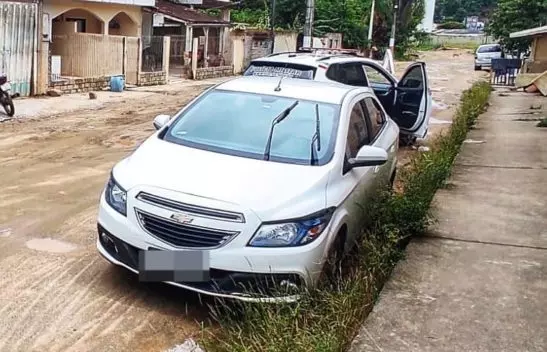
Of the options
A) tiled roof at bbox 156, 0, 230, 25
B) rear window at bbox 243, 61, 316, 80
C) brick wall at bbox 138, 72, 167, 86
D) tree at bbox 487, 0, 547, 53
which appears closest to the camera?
rear window at bbox 243, 61, 316, 80

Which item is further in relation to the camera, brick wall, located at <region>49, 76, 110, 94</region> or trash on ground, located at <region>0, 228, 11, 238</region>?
brick wall, located at <region>49, 76, 110, 94</region>

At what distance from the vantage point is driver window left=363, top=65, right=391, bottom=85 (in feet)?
37.2

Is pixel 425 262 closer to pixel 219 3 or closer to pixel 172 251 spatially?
pixel 172 251

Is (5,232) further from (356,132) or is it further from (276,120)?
(356,132)

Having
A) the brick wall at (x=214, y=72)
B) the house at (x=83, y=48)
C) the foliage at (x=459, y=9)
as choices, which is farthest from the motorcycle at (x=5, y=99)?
the foliage at (x=459, y=9)

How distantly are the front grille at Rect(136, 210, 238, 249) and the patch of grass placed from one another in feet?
1.45

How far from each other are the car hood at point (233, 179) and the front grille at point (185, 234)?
21cm

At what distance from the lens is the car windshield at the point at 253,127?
512cm

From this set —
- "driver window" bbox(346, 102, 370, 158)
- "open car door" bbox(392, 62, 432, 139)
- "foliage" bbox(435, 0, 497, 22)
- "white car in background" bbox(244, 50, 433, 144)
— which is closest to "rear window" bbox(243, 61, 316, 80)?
"white car in background" bbox(244, 50, 433, 144)

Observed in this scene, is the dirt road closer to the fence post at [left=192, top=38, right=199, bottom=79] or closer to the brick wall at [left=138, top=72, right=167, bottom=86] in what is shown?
the brick wall at [left=138, top=72, right=167, bottom=86]

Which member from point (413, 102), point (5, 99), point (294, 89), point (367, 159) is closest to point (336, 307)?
point (367, 159)

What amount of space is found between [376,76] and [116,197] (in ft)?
25.3

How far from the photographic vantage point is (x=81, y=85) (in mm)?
18562

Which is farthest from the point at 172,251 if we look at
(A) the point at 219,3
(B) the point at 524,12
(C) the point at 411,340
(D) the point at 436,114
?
(B) the point at 524,12
